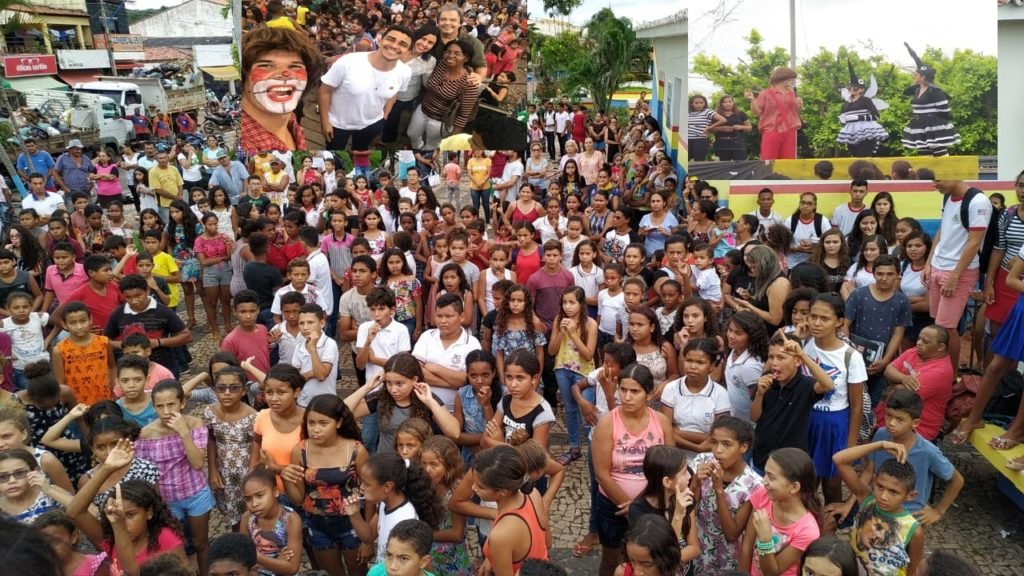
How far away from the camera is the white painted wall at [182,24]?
179 feet

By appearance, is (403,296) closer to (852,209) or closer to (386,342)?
(386,342)

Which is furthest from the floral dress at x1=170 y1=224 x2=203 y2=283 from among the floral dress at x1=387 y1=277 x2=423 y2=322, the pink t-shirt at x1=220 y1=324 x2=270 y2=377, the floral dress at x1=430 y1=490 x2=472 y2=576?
the floral dress at x1=430 y1=490 x2=472 y2=576

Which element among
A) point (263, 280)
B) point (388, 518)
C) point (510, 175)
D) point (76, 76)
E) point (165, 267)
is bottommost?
point (388, 518)

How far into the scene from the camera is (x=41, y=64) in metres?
31.8

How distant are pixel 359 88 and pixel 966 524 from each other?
7524 mm

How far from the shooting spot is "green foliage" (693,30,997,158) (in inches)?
372

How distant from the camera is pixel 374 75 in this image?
363 inches

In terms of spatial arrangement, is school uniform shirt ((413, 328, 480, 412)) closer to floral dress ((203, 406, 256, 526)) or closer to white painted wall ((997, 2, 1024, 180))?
floral dress ((203, 406, 256, 526))

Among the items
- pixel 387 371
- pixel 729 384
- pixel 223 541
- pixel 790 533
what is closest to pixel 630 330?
pixel 729 384

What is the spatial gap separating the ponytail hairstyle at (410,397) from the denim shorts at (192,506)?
3.35 feet

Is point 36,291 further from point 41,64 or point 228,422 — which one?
point 41,64

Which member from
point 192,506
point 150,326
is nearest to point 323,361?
point 192,506

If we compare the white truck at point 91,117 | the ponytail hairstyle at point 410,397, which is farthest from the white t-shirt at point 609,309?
the white truck at point 91,117

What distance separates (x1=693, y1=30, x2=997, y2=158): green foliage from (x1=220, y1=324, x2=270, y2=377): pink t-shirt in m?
6.82
